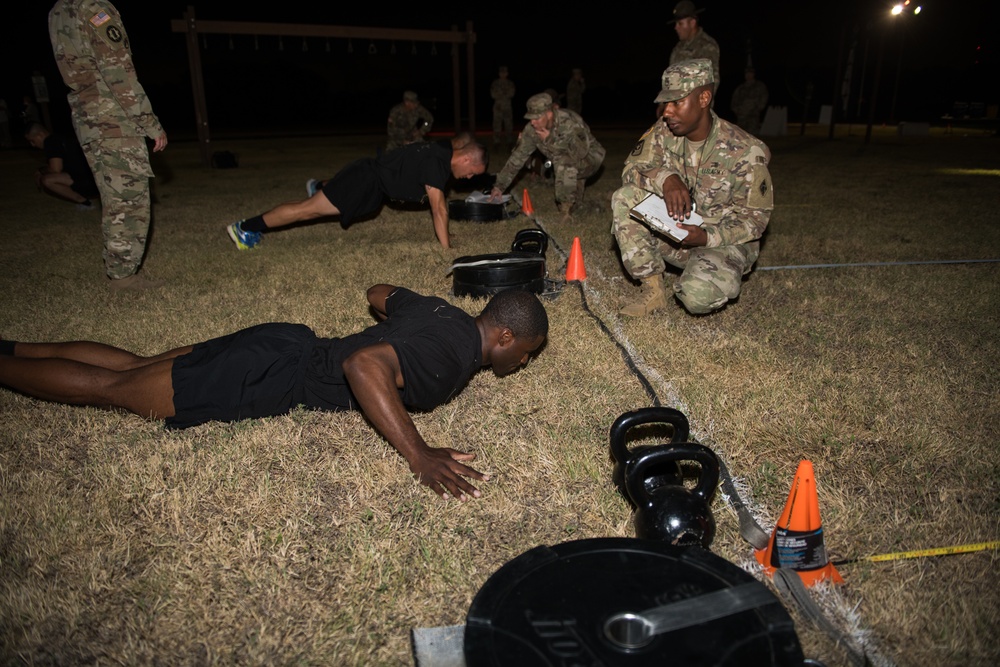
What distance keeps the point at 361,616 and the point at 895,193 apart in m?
10.5

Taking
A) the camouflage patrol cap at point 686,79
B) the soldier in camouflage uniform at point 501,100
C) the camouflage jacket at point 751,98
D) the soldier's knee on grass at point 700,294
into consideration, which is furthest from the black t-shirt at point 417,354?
the camouflage jacket at point 751,98

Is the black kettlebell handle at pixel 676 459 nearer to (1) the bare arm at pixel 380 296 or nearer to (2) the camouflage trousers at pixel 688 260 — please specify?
(1) the bare arm at pixel 380 296

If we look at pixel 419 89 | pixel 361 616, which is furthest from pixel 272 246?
pixel 419 89

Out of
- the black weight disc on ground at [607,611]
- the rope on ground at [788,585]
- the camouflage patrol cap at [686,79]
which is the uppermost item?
the camouflage patrol cap at [686,79]

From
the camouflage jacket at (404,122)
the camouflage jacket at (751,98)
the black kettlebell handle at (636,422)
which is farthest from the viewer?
the camouflage jacket at (751,98)

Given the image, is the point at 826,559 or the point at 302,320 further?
the point at 302,320

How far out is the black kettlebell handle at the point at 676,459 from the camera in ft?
6.14

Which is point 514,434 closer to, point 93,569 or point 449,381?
point 449,381

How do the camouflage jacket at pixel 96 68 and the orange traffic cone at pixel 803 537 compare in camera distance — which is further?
the camouflage jacket at pixel 96 68

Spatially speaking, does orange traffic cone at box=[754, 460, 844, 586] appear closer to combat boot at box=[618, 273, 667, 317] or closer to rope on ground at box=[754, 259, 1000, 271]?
combat boot at box=[618, 273, 667, 317]

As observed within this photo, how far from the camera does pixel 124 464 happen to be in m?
2.53

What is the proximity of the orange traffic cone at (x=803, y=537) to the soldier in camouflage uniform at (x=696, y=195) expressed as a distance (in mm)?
2258

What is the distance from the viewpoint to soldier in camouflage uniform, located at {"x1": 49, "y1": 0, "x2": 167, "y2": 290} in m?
4.56

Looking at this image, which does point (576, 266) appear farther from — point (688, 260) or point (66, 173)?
point (66, 173)
